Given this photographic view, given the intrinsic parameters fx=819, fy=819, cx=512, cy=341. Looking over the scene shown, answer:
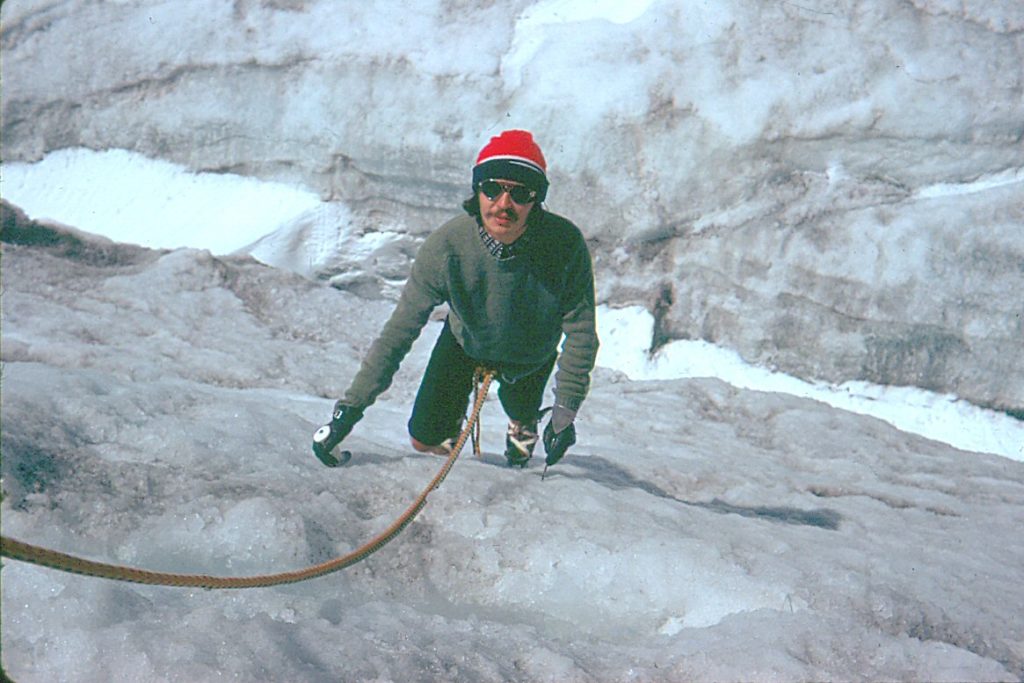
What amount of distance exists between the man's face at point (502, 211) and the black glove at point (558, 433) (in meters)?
0.67

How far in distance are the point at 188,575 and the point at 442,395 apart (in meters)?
A: 1.47

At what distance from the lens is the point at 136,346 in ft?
13.1

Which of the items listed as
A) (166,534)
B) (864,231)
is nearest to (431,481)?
(166,534)

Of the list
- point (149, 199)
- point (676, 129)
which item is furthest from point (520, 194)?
point (149, 199)

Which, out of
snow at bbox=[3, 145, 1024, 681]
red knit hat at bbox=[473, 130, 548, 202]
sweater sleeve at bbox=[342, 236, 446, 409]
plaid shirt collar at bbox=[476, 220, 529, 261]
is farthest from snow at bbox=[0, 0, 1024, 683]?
red knit hat at bbox=[473, 130, 548, 202]

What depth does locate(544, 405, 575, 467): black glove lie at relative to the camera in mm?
2857

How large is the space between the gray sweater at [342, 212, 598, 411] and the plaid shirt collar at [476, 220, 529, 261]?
1 centimetres

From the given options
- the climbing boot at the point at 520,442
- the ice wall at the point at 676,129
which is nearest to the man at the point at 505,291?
the climbing boot at the point at 520,442

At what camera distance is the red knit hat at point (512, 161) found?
239 cm

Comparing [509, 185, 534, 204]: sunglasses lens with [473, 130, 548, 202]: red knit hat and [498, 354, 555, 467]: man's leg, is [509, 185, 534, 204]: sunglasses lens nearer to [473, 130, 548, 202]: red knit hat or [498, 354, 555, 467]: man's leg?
[473, 130, 548, 202]: red knit hat

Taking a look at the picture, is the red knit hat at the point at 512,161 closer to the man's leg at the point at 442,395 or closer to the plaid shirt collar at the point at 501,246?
the plaid shirt collar at the point at 501,246

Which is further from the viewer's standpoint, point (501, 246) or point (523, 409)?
point (523, 409)

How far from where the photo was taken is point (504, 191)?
7.95 feet

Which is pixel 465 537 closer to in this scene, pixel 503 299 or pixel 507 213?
pixel 503 299
